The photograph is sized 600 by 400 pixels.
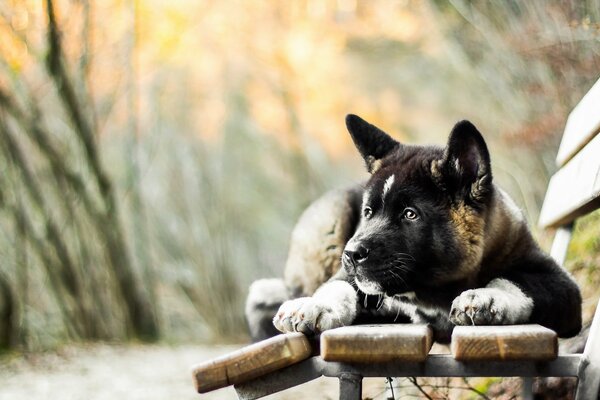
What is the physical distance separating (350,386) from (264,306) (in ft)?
6.54

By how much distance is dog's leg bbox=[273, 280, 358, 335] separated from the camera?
2.66 meters

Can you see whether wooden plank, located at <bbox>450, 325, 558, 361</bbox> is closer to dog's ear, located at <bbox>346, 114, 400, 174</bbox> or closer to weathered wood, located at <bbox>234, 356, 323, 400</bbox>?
weathered wood, located at <bbox>234, 356, 323, 400</bbox>

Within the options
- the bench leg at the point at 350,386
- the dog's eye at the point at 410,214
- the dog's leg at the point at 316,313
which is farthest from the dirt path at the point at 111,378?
the bench leg at the point at 350,386

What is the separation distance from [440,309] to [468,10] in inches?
260

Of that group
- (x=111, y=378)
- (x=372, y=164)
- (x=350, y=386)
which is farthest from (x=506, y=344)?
(x=111, y=378)

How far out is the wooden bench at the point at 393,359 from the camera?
2.22 m

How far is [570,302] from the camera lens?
3076 millimetres

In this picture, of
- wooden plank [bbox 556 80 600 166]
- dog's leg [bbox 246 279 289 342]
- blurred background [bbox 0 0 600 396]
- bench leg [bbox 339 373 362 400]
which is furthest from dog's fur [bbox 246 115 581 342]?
blurred background [bbox 0 0 600 396]

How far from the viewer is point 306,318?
2656 millimetres

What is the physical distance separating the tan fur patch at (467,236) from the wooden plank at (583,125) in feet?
2.88

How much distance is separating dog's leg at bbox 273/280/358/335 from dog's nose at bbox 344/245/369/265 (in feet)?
0.59

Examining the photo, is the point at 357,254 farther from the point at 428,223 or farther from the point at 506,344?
the point at 506,344

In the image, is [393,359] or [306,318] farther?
[306,318]

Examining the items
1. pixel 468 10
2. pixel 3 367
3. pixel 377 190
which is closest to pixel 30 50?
pixel 3 367
